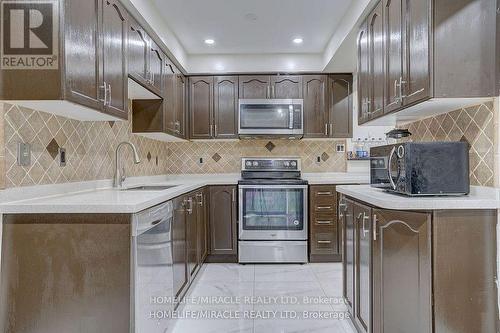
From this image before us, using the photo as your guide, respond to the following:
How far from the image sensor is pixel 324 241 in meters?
3.78

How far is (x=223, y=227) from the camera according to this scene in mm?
3822

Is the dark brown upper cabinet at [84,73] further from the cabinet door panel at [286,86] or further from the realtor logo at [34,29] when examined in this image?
the cabinet door panel at [286,86]

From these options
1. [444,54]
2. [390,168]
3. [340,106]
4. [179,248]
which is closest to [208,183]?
[179,248]

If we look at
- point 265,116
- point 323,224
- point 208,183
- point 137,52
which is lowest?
point 323,224

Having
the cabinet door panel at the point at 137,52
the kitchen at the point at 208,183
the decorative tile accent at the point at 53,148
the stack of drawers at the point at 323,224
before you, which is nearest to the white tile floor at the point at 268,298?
the kitchen at the point at 208,183

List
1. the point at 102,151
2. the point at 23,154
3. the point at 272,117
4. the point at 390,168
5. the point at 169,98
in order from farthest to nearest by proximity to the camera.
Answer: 1. the point at 272,117
2. the point at 169,98
3. the point at 102,151
4. the point at 390,168
5. the point at 23,154

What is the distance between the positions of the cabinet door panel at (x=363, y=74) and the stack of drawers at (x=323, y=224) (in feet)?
4.33

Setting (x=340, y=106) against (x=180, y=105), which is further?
(x=340, y=106)

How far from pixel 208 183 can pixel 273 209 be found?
2.59 feet

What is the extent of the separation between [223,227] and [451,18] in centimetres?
292

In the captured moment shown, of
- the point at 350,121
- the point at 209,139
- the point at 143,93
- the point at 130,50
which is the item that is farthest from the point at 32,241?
the point at 350,121

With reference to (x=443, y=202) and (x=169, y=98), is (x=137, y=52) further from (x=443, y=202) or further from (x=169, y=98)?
(x=443, y=202)

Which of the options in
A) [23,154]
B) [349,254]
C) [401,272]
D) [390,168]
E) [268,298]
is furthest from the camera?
[268,298]

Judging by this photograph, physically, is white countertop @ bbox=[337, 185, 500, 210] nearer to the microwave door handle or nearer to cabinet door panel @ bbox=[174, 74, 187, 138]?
the microwave door handle
